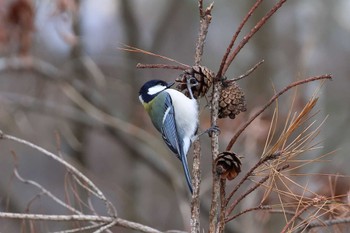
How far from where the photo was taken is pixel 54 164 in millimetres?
6680

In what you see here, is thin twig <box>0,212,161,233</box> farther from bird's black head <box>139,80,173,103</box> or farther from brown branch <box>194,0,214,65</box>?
bird's black head <box>139,80,173,103</box>

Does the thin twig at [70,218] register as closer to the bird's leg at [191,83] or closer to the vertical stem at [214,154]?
the vertical stem at [214,154]

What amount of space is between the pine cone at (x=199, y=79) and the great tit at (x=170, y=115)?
1.70 ft

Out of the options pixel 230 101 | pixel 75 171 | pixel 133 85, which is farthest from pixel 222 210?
pixel 133 85

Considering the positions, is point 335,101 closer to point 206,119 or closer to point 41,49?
point 206,119

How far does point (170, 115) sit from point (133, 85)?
171cm

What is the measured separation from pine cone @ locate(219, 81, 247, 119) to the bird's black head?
915 mm

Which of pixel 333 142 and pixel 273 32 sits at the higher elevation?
pixel 273 32

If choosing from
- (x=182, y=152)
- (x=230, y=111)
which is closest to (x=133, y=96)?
(x=182, y=152)

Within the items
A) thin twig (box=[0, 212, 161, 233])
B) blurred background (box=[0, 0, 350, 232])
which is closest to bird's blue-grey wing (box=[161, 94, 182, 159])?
blurred background (box=[0, 0, 350, 232])

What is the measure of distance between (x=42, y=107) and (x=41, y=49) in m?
1.84

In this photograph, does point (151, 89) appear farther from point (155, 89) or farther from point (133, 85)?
point (133, 85)

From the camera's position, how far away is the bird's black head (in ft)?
6.77

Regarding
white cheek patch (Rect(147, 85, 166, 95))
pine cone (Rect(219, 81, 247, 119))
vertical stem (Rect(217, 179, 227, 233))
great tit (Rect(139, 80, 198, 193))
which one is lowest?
vertical stem (Rect(217, 179, 227, 233))
